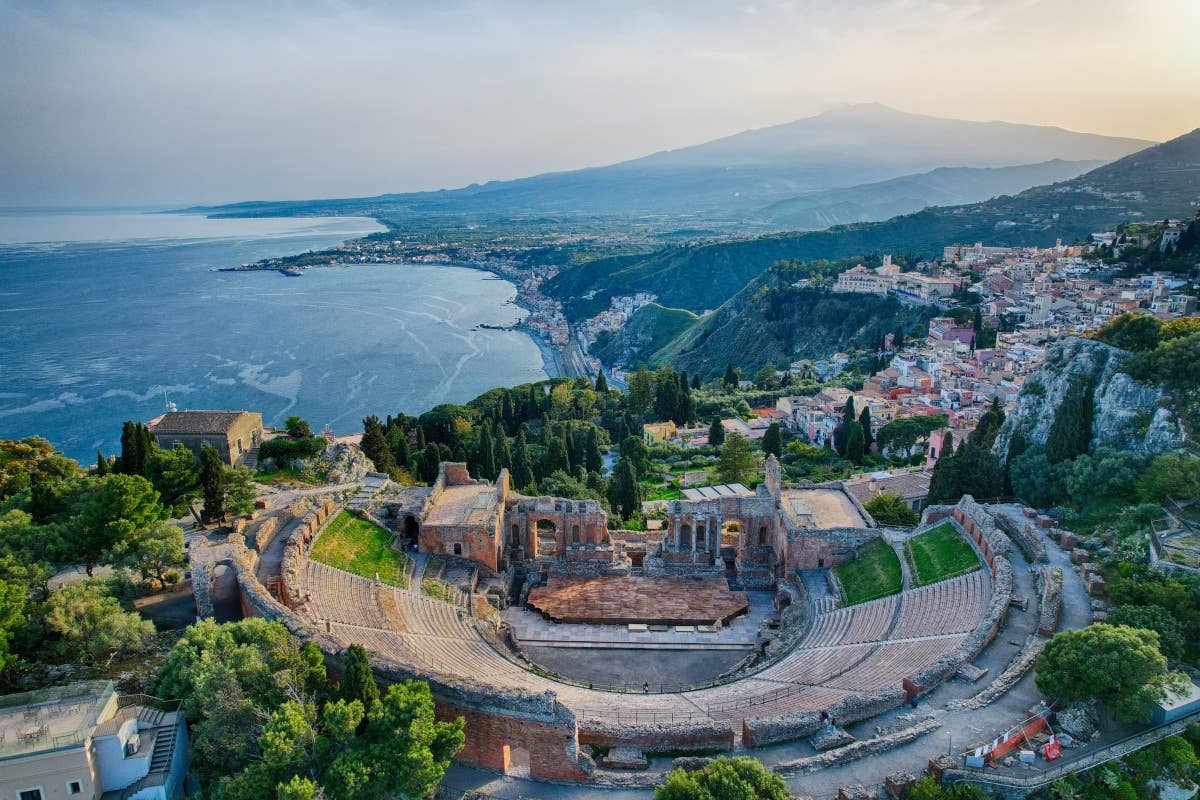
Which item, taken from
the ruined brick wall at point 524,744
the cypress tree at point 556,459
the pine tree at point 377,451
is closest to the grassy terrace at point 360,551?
the ruined brick wall at point 524,744

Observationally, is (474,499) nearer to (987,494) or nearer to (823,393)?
(987,494)

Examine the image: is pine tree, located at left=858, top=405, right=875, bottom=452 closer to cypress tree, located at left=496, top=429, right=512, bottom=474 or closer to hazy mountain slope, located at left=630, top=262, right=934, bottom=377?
cypress tree, located at left=496, top=429, right=512, bottom=474

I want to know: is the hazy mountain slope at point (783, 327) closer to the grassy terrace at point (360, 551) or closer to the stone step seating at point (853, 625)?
the stone step seating at point (853, 625)

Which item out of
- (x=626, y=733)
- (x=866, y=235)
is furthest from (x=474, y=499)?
(x=866, y=235)

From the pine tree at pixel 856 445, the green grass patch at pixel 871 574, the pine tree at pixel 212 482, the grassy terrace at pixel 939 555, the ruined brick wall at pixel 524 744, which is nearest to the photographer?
the ruined brick wall at pixel 524 744

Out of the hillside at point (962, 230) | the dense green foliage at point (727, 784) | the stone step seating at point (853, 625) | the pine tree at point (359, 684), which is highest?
the hillside at point (962, 230)

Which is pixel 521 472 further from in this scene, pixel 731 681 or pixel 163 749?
pixel 163 749

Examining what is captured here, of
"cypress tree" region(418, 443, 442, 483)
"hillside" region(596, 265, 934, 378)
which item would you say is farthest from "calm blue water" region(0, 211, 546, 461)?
"cypress tree" region(418, 443, 442, 483)

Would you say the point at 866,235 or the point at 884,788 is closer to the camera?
the point at 884,788
